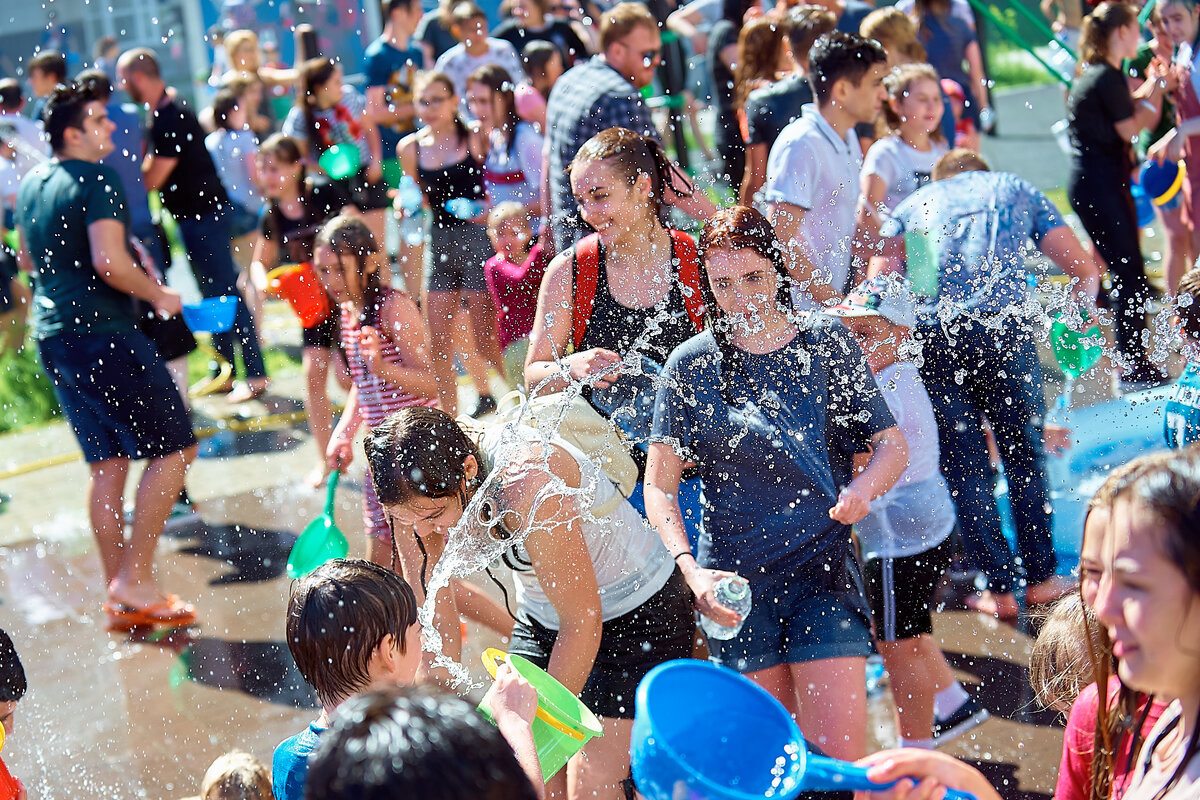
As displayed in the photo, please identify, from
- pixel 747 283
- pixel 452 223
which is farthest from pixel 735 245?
pixel 452 223

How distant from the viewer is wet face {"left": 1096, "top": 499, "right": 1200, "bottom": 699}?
1.56 metres

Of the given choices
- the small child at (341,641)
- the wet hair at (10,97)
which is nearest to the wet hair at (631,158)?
the small child at (341,641)

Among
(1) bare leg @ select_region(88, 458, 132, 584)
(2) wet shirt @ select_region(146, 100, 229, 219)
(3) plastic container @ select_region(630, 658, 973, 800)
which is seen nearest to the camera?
(3) plastic container @ select_region(630, 658, 973, 800)

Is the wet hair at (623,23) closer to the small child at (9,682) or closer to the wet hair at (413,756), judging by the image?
the small child at (9,682)

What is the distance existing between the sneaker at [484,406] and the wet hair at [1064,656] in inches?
180

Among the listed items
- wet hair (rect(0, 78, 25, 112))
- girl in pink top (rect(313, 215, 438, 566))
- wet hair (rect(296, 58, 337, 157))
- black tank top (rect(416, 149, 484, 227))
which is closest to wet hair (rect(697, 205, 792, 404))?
girl in pink top (rect(313, 215, 438, 566))

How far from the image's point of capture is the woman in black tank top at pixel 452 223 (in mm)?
6246

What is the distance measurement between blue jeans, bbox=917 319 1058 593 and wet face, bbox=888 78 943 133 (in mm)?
1289

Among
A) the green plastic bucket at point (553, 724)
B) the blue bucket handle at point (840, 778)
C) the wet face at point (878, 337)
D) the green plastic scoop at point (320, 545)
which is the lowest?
the green plastic scoop at point (320, 545)

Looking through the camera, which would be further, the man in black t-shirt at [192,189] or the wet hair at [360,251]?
the man in black t-shirt at [192,189]

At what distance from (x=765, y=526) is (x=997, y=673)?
1314mm

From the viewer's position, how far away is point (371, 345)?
14.1 feet

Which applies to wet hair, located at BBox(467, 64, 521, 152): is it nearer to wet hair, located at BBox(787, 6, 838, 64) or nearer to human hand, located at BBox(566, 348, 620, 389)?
wet hair, located at BBox(787, 6, 838, 64)

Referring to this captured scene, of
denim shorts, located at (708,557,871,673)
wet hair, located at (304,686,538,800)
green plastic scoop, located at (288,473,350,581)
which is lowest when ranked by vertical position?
green plastic scoop, located at (288,473,350,581)
